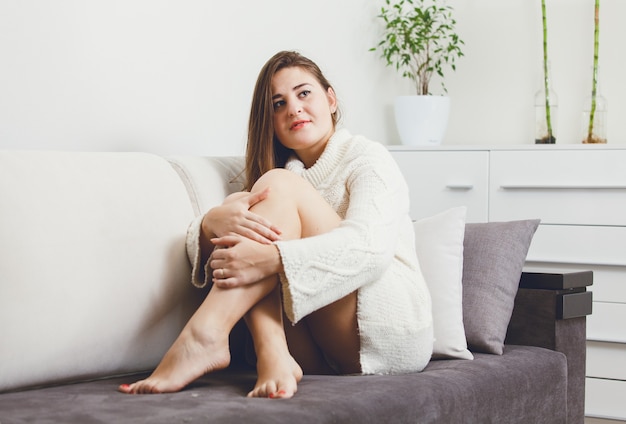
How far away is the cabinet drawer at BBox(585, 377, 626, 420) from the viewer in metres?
3.27

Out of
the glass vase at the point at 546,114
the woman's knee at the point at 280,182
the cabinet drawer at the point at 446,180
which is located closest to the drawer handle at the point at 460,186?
the cabinet drawer at the point at 446,180

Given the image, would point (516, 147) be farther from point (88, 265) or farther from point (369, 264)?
point (88, 265)

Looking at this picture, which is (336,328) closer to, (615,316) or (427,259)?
(427,259)

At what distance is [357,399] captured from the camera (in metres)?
1.59

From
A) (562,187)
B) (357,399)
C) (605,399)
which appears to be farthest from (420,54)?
(357,399)

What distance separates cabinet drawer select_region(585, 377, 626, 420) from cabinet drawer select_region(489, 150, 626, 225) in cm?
57

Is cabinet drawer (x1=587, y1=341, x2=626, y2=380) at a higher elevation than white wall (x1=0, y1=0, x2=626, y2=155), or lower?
lower

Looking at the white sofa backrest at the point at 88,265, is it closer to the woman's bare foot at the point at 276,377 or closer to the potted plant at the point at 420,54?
the woman's bare foot at the point at 276,377

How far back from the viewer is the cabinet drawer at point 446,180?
3.51m

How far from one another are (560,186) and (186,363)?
2027 millimetres

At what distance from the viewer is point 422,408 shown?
1.71 metres

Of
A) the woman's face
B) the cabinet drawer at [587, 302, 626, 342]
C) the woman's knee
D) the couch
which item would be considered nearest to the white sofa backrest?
the couch

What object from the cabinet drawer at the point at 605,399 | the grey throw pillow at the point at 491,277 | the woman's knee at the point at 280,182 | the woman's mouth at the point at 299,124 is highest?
the woman's mouth at the point at 299,124

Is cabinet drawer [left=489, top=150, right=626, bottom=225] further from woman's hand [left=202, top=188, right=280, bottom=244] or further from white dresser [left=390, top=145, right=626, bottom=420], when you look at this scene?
woman's hand [left=202, top=188, right=280, bottom=244]
